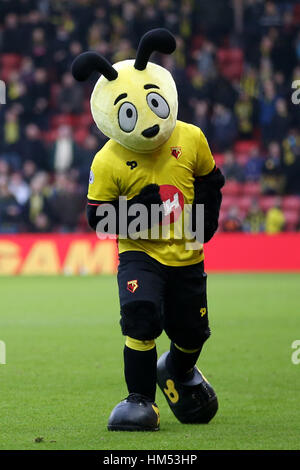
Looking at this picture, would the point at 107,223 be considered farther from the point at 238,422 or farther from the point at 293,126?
the point at 293,126

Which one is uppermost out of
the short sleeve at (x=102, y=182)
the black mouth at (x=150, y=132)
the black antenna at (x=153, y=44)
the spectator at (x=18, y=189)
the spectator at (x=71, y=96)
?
the spectator at (x=71, y=96)

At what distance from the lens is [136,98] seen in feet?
17.6

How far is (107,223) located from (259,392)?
185 centimetres

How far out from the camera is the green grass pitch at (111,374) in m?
4.92

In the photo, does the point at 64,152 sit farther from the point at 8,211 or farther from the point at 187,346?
the point at 187,346

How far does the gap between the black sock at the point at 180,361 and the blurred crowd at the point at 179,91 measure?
43.9 ft

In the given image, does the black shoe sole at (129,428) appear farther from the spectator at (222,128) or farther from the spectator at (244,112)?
the spectator at (244,112)

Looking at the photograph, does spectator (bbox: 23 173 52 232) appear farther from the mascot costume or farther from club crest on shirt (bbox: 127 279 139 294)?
club crest on shirt (bbox: 127 279 139 294)

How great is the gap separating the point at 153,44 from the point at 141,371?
179 cm

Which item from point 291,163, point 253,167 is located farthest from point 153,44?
point 253,167

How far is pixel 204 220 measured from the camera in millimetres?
5672

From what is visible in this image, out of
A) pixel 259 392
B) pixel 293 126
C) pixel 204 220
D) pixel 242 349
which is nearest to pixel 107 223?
pixel 204 220

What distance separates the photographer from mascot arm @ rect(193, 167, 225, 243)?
5.66 meters

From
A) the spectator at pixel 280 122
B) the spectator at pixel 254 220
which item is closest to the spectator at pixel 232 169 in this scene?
the spectator at pixel 254 220
